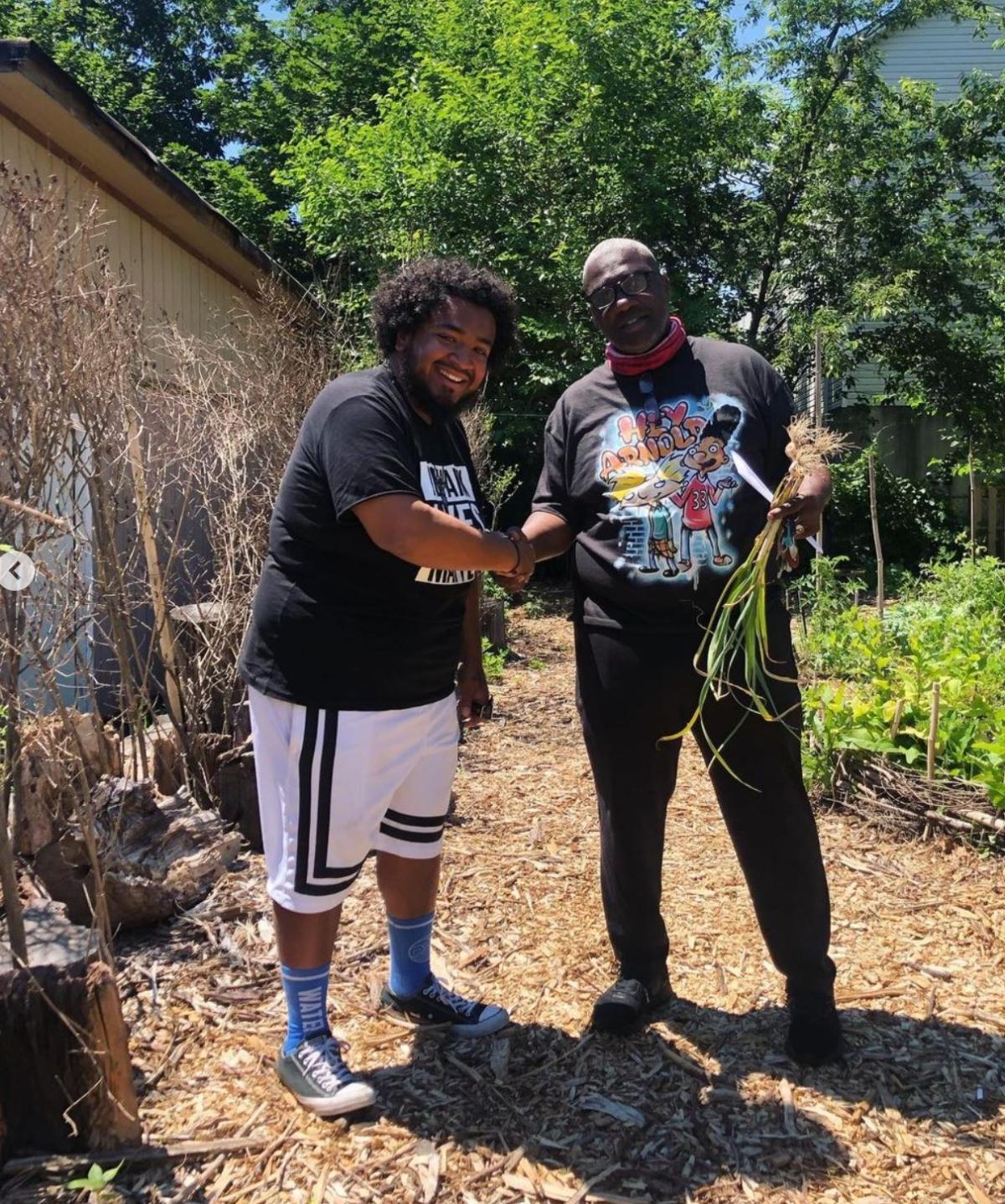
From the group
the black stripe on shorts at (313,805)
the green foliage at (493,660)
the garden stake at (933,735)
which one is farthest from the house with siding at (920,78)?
the black stripe on shorts at (313,805)

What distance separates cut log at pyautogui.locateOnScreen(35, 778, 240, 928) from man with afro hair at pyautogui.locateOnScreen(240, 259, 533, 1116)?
0.95 meters

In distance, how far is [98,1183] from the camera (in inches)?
78.9

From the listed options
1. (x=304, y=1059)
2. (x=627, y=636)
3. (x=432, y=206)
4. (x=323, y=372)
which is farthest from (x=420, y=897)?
(x=432, y=206)

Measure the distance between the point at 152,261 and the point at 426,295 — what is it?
6063mm

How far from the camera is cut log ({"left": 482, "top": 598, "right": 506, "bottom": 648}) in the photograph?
333 inches

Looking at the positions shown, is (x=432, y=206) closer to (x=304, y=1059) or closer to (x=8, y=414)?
(x=8, y=414)

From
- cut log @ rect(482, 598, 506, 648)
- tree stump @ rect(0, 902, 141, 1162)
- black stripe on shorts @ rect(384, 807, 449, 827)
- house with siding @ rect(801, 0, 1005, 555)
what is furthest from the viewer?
house with siding @ rect(801, 0, 1005, 555)

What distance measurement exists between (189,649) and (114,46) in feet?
77.1

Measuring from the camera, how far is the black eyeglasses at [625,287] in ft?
8.04

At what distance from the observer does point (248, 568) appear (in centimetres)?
454

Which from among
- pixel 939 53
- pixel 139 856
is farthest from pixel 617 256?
pixel 939 53

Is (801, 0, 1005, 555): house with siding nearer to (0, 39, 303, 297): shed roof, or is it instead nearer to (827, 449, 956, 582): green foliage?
(827, 449, 956, 582): green foliage

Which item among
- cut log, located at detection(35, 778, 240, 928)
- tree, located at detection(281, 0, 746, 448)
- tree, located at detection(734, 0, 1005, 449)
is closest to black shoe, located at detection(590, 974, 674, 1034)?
cut log, located at detection(35, 778, 240, 928)

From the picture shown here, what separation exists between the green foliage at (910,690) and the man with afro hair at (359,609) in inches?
93.5
